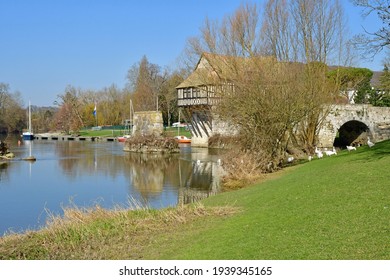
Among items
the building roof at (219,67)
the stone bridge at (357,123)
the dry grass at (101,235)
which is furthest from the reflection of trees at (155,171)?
the building roof at (219,67)

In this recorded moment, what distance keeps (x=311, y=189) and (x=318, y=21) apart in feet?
58.7

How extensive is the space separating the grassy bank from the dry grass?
17mm

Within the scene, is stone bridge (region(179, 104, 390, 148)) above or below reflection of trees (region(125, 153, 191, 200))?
above

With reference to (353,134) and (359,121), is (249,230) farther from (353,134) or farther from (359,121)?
(353,134)

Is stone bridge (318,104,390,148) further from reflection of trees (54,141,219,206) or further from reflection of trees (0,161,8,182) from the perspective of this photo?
reflection of trees (0,161,8,182)

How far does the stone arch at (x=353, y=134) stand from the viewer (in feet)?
117

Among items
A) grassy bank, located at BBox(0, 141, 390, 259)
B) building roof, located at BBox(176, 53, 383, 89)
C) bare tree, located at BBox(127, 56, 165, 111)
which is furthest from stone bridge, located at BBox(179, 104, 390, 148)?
bare tree, located at BBox(127, 56, 165, 111)

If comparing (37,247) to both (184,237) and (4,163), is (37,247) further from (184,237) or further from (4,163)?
(4,163)

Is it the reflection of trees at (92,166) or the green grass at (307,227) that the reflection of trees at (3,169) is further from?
the green grass at (307,227)

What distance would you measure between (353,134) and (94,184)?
2439cm

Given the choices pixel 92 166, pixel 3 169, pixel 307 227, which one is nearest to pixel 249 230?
pixel 307 227

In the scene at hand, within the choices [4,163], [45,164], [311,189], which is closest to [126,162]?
[45,164]

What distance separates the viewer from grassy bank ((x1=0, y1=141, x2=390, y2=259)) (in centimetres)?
650

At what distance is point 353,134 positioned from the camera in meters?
38.2
